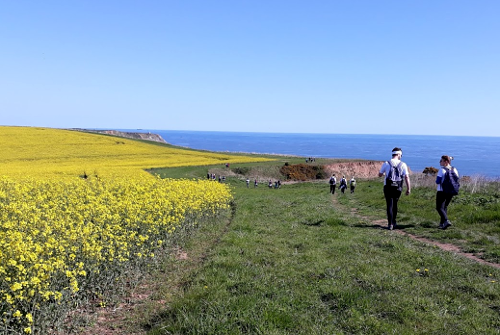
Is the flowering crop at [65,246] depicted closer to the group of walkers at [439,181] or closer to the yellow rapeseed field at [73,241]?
the yellow rapeseed field at [73,241]

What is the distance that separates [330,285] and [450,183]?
7062 millimetres

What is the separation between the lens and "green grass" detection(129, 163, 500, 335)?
4.80 m

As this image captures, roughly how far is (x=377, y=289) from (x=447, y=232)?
18.8ft

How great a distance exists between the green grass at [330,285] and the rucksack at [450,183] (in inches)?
47.5

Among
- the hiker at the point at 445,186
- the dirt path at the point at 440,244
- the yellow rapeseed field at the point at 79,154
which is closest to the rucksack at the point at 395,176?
the hiker at the point at 445,186

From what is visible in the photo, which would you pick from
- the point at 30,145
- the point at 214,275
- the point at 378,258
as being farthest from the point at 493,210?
the point at 30,145

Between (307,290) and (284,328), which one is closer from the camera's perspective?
(284,328)

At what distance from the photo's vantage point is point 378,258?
7.72m

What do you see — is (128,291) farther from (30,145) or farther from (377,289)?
(30,145)

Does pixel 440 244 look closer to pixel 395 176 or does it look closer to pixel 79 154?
pixel 395 176

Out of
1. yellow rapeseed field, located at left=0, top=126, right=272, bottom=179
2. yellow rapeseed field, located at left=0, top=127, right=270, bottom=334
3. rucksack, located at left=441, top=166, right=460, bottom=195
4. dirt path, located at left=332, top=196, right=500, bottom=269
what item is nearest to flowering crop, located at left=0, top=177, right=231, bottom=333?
yellow rapeseed field, located at left=0, top=127, right=270, bottom=334

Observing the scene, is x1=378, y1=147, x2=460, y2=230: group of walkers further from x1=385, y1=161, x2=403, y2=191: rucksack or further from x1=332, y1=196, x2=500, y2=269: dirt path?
x1=332, y1=196, x2=500, y2=269: dirt path

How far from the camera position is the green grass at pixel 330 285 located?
15.8ft

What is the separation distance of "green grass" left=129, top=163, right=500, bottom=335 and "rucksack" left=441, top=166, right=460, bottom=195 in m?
1.21
